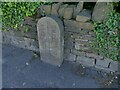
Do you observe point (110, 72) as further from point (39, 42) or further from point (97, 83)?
point (39, 42)

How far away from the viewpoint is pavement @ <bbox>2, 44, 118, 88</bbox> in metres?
3.42

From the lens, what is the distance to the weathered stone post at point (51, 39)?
3.48 metres

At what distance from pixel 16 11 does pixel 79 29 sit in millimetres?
1176

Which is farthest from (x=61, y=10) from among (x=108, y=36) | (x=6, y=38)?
(x=6, y=38)

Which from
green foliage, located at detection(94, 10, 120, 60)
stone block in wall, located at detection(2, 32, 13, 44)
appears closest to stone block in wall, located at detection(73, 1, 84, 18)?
green foliage, located at detection(94, 10, 120, 60)

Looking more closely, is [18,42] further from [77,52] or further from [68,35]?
[77,52]

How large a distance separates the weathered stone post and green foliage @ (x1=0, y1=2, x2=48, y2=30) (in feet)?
1.21

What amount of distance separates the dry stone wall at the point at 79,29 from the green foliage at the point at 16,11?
114mm

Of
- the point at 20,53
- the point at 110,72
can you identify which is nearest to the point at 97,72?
the point at 110,72

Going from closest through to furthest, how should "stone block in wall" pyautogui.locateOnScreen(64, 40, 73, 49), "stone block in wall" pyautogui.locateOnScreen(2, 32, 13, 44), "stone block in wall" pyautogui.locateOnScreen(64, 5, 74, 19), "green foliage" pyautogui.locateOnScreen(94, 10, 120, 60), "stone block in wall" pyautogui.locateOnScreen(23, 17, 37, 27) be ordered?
"green foliage" pyautogui.locateOnScreen(94, 10, 120, 60) < "stone block in wall" pyautogui.locateOnScreen(64, 5, 74, 19) < "stone block in wall" pyautogui.locateOnScreen(64, 40, 73, 49) < "stone block in wall" pyautogui.locateOnScreen(23, 17, 37, 27) < "stone block in wall" pyautogui.locateOnScreen(2, 32, 13, 44)

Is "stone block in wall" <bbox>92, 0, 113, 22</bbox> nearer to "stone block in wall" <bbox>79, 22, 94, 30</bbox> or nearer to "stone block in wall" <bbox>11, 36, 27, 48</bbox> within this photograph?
"stone block in wall" <bbox>79, 22, 94, 30</bbox>

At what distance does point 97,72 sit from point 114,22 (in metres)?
0.91

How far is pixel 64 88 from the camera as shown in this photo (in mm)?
3354

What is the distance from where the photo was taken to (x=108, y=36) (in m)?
3.37
